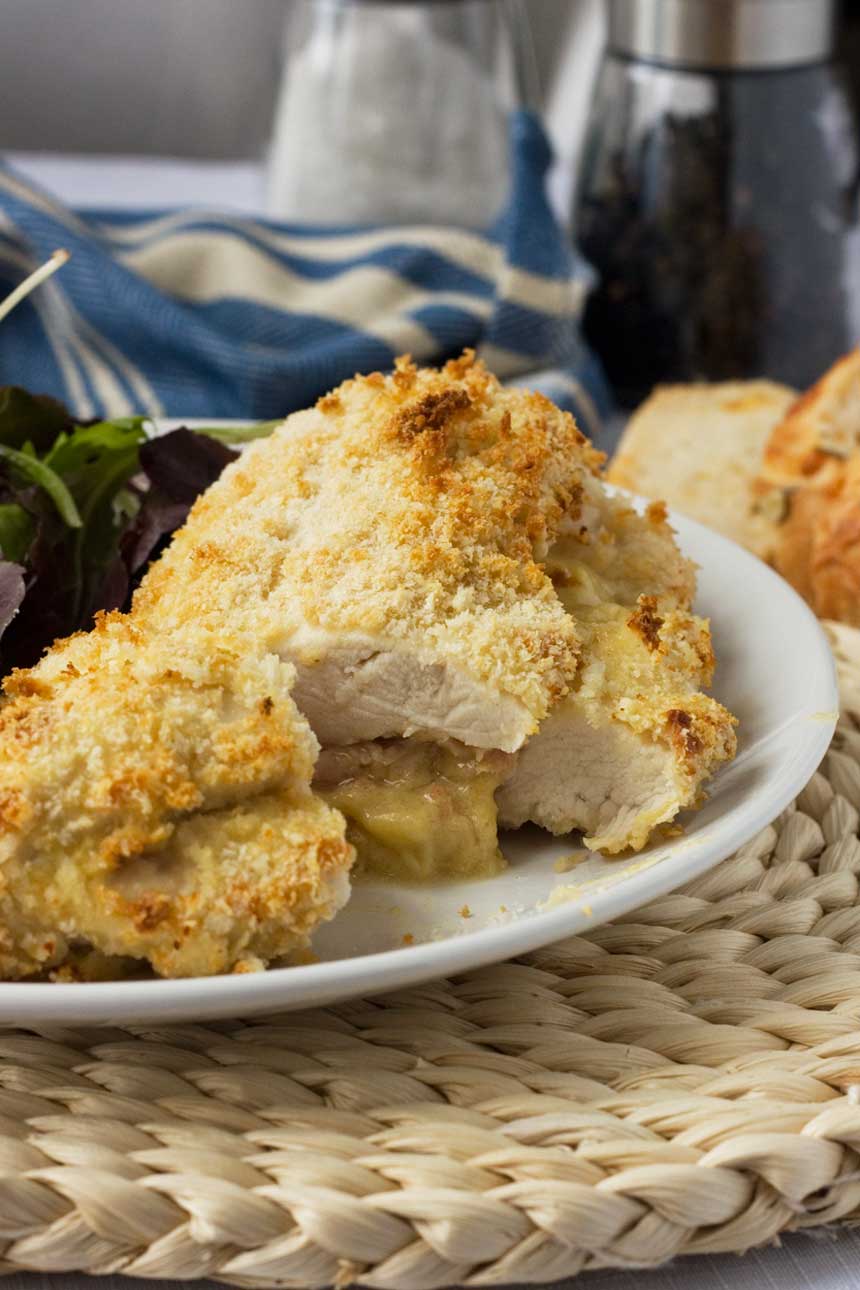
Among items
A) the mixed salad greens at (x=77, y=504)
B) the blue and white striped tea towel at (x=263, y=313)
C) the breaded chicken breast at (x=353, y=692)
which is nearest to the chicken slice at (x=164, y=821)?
the breaded chicken breast at (x=353, y=692)

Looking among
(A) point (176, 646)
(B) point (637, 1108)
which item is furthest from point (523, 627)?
(B) point (637, 1108)

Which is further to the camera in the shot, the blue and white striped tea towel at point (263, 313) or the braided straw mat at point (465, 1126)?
the blue and white striped tea towel at point (263, 313)

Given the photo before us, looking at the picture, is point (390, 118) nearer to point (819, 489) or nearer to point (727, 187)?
point (727, 187)

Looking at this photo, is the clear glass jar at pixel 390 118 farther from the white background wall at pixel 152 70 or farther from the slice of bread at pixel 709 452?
the white background wall at pixel 152 70

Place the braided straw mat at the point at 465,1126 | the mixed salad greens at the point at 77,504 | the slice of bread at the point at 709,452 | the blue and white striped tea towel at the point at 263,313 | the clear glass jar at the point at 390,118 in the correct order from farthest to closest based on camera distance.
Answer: the clear glass jar at the point at 390,118 → the blue and white striped tea towel at the point at 263,313 → the slice of bread at the point at 709,452 → the mixed salad greens at the point at 77,504 → the braided straw mat at the point at 465,1126

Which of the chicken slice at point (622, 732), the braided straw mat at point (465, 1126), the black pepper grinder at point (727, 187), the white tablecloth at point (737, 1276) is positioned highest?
the black pepper grinder at point (727, 187)

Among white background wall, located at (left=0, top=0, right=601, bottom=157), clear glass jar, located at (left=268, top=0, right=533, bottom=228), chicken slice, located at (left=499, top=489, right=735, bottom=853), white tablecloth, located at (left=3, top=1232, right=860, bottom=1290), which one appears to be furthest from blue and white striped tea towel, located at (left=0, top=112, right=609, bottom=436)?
white tablecloth, located at (left=3, top=1232, right=860, bottom=1290)
